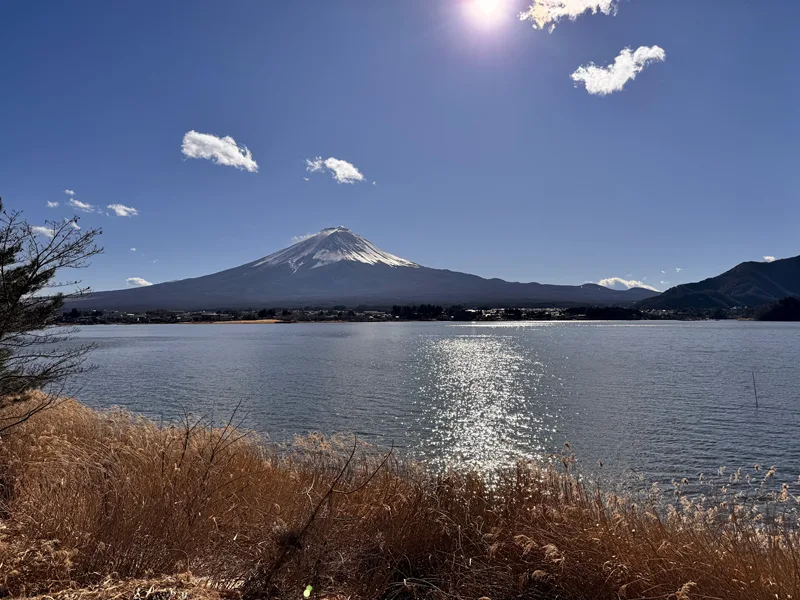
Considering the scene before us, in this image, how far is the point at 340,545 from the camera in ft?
15.2

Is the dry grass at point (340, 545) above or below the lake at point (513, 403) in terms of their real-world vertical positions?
above

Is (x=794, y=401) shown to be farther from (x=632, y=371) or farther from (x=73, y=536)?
(x=73, y=536)

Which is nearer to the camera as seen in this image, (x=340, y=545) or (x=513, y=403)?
(x=340, y=545)

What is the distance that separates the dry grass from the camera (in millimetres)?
3732

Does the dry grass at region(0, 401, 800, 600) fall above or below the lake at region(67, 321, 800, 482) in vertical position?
above

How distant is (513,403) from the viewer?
27.9 metres

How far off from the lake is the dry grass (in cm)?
559

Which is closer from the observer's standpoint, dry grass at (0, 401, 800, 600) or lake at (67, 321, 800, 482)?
dry grass at (0, 401, 800, 600)

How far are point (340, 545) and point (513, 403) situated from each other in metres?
24.6

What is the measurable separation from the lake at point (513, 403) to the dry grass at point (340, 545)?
5593 millimetres

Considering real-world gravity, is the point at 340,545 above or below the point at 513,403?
above

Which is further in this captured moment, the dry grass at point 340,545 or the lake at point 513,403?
the lake at point 513,403

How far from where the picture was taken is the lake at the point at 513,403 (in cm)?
1722

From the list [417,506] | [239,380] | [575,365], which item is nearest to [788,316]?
[575,365]
